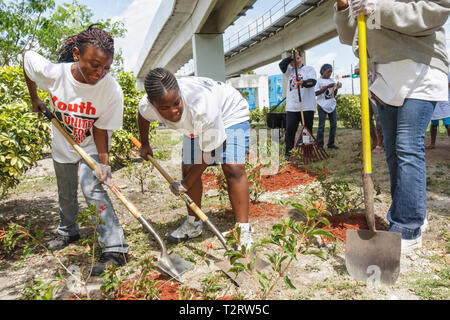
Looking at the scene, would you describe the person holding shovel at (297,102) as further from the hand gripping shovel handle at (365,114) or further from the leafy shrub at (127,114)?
the hand gripping shovel handle at (365,114)

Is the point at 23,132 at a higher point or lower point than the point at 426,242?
higher

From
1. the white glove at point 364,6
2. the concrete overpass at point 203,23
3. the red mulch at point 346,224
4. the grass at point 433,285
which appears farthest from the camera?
the concrete overpass at point 203,23

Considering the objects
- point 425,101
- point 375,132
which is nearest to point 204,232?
point 425,101

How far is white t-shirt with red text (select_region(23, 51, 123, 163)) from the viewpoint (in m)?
2.31

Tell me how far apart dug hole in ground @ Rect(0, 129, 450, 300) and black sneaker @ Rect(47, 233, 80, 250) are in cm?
6

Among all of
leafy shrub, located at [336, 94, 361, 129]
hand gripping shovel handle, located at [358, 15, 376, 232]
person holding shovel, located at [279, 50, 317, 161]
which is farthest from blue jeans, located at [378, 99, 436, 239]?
leafy shrub, located at [336, 94, 361, 129]

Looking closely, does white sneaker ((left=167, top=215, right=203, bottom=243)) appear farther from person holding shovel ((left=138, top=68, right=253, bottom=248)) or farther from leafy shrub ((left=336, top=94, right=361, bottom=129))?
leafy shrub ((left=336, top=94, right=361, bottom=129))

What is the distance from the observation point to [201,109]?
7.16 ft

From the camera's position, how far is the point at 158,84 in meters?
2.04

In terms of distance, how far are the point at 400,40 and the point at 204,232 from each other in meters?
2.12

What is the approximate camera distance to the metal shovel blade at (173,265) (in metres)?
2.14

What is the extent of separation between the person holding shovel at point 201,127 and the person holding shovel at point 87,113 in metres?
0.30

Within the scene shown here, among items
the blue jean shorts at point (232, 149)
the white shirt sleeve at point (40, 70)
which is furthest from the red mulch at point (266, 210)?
the white shirt sleeve at point (40, 70)
